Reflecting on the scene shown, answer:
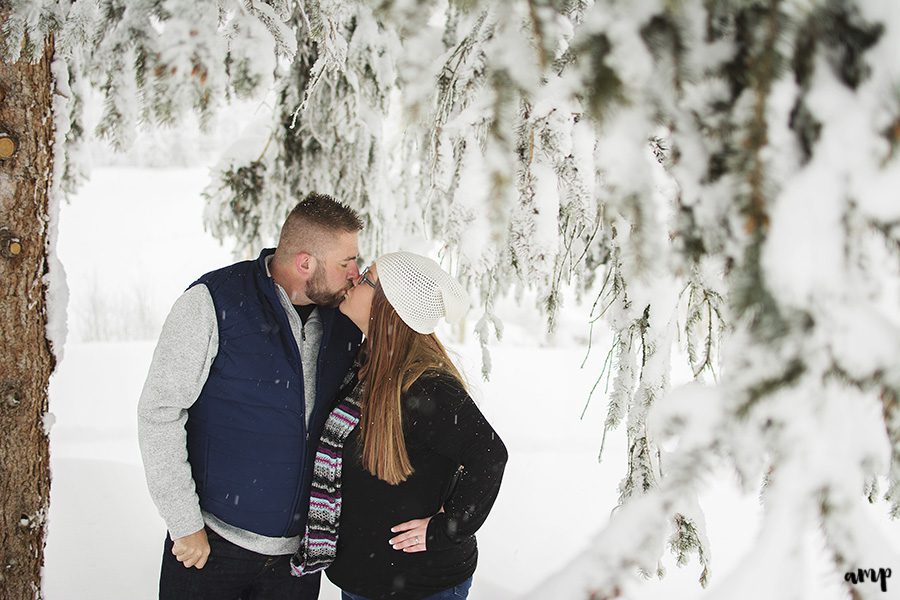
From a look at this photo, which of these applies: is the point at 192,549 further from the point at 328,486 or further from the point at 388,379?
the point at 388,379

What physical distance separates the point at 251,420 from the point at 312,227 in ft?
2.09

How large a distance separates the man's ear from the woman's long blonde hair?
255 millimetres

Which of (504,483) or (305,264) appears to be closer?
(305,264)

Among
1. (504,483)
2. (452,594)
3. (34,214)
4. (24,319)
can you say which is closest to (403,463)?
(452,594)

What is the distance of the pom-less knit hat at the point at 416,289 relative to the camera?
6.00 feet

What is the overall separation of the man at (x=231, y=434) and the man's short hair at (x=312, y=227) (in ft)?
0.42

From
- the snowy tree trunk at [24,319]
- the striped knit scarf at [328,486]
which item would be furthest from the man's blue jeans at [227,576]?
the snowy tree trunk at [24,319]

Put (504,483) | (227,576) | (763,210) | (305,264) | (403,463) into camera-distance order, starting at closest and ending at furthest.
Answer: (763,210)
(403,463)
(227,576)
(305,264)
(504,483)

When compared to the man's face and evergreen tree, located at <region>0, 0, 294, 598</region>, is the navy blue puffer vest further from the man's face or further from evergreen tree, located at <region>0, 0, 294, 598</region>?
evergreen tree, located at <region>0, 0, 294, 598</region>

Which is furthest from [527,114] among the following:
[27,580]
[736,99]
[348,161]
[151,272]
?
[151,272]

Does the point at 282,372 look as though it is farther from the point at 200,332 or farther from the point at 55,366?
the point at 55,366

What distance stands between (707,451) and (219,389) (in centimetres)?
154

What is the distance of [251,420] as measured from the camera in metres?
1.91

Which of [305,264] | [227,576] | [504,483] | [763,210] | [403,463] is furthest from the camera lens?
[504,483]
